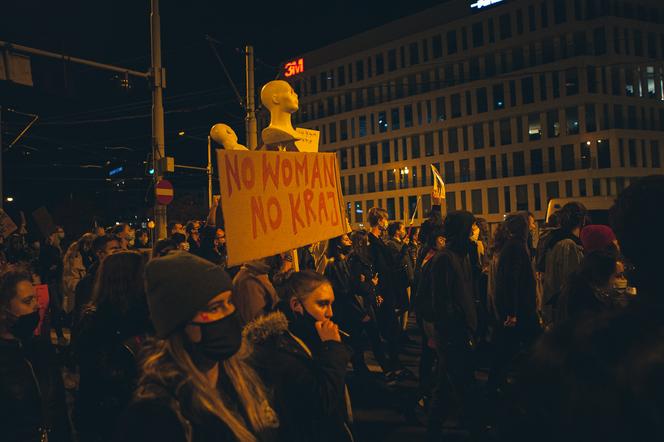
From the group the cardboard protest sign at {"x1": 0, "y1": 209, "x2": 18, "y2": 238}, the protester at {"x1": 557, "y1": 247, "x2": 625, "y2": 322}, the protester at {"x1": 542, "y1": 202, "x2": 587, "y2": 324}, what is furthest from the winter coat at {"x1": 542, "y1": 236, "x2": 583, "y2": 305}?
the cardboard protest sign at {"x1": 0, "y1": 209, "x2": 18, "y2": 238}

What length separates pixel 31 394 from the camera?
272cm

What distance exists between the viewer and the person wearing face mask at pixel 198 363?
69.4 inches

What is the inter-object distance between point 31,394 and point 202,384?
135cm

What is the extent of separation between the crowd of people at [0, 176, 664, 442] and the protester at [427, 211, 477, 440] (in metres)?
0.01

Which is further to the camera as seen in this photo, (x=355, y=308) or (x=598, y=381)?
(x=355, y=308)

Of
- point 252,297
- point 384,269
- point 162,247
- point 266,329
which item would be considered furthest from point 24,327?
point 384,269

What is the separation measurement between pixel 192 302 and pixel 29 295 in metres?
1.82

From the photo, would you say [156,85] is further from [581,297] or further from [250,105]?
[581,297]

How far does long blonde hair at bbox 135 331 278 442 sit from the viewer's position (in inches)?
70.7

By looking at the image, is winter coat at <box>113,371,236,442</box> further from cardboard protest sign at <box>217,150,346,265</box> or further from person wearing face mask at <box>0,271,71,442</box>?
cardboard protest sign at <box>217,150,346,265</box>

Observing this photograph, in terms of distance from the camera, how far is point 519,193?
53.1 m

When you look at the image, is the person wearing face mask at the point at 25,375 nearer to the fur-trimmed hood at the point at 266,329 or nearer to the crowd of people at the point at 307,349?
the crowd of people at the point at 307,349

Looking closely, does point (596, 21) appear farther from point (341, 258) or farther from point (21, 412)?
point (21, 412)

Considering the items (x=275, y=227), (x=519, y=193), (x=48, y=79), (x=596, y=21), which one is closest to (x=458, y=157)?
(x=519, y=193)
